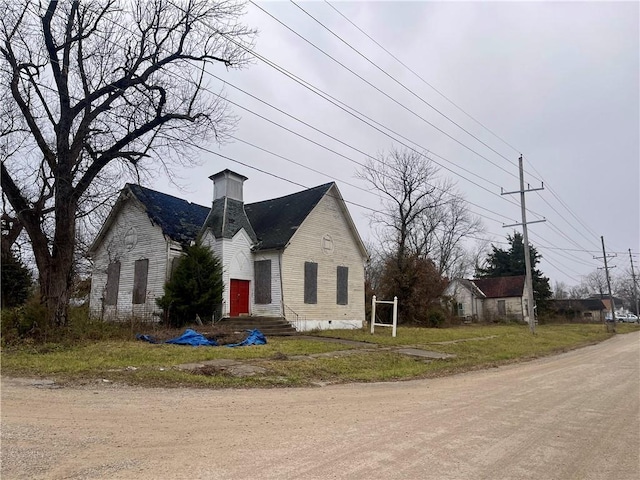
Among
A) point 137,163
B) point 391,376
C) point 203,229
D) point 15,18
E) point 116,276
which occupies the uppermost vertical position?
point 15,18

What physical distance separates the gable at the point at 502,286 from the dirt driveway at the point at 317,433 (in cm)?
4578

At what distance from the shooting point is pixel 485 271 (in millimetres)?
62812

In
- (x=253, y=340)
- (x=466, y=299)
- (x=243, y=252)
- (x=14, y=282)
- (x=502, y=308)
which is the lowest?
(x=253, y=340)

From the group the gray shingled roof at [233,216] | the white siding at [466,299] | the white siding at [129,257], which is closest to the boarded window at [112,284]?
the white siding at [129,257]

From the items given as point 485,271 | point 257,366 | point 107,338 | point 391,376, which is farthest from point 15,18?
point 485,271

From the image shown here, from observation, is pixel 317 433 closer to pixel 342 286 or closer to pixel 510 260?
pixel 342 286

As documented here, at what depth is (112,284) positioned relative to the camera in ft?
78.2

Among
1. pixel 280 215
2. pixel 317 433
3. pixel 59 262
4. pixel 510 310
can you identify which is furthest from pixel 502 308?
pixel 317 433

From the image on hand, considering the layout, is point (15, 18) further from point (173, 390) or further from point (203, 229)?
point (173, 390)

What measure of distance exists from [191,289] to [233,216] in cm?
468

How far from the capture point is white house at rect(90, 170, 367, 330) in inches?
838

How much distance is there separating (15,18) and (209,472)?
15.7 m

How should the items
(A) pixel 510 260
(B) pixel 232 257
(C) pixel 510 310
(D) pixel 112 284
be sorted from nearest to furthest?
(B) pixel 232 257
(D) pixel 112 284
(C) pixel 510 310
(A) pixel 510 260

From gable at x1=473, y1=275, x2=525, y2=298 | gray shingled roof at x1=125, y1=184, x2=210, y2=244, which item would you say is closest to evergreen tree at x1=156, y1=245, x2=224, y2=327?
gray shingled roof at x1=125, y1=184, x2=210, y2=244
